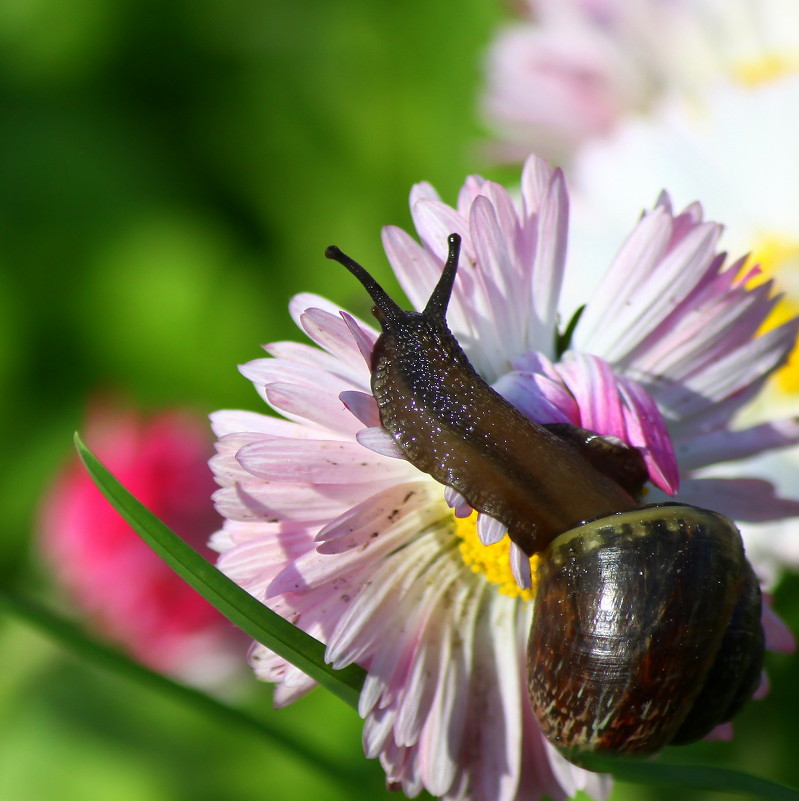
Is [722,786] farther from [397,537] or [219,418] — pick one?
[219,418]

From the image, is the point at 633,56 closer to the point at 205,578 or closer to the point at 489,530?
the point at 489,530

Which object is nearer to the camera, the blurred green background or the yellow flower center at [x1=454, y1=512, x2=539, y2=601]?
the yellow flower center at [x1=454, y1=512, x2=539, y2=601]

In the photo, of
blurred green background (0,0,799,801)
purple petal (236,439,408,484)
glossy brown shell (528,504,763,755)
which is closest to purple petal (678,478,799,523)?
glossy brown shell (528,504,763,755)

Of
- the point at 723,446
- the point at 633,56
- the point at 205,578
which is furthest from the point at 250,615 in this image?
the point at 633,56

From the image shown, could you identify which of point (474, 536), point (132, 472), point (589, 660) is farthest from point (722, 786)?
point (132, 472)

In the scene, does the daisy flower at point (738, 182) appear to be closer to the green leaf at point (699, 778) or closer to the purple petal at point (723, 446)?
the purple petal at point (723, 446)

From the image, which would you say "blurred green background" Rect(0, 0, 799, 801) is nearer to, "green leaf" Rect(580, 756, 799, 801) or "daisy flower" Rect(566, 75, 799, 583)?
"daisy flower" Rect(566, 75, 799, 583)
